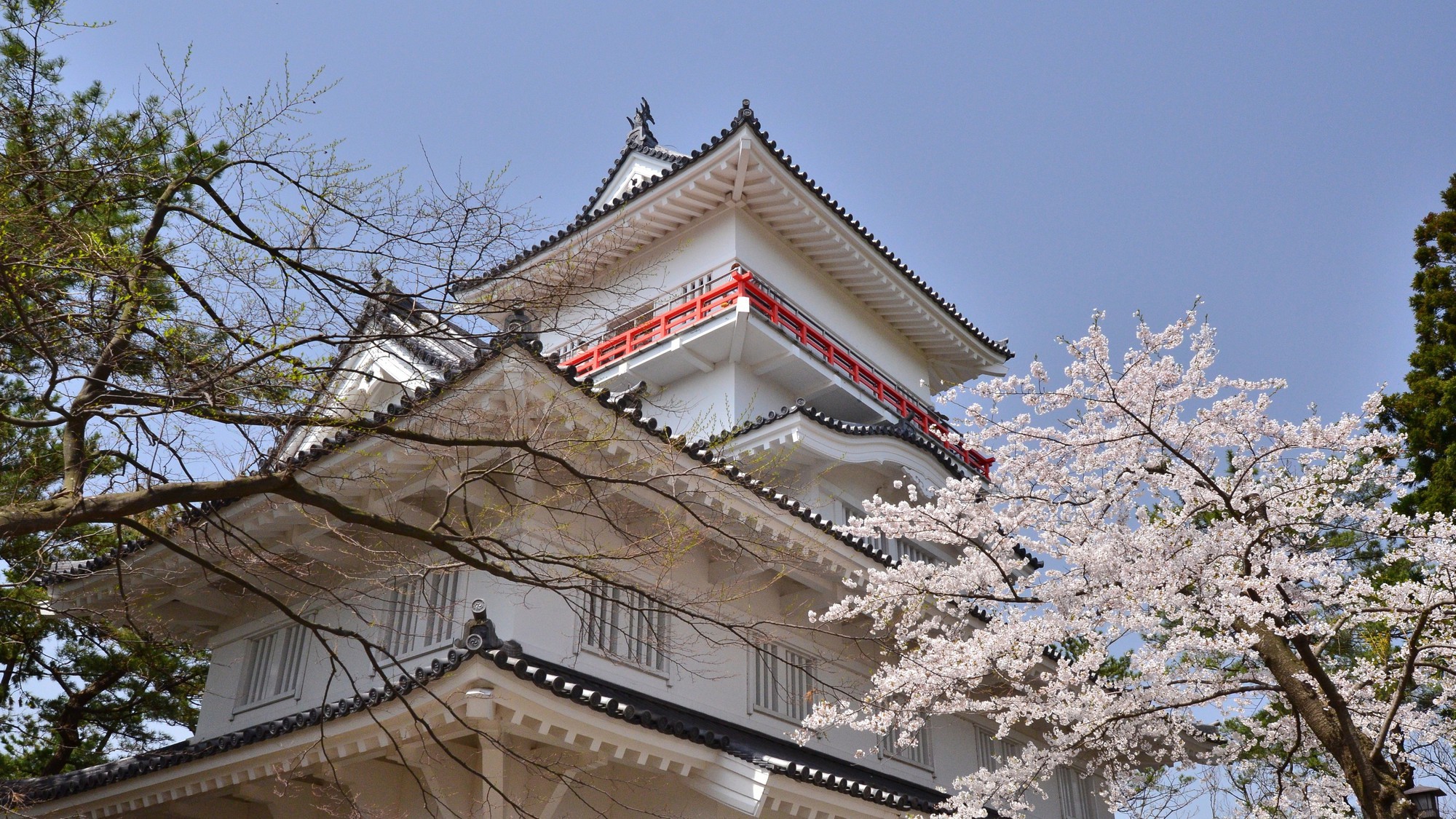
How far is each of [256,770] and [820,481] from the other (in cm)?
833

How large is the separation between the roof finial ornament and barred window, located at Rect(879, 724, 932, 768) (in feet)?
39.5

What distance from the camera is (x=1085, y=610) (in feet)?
30.9

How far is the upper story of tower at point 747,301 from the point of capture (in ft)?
47.5

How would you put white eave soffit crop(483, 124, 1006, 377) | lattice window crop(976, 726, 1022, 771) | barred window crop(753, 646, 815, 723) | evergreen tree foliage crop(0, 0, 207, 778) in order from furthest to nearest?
white eave soffit crop(483, 124, 1006, 377) → lattice window crop(976, 726, 1022, 771) → barred window crop(753, 646, 815, 723) → evergreen tree foliage crop(0, 0, 207, 778)

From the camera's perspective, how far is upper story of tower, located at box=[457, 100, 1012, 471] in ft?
47.5

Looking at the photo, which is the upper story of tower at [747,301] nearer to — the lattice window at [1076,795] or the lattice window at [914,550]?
→ the lattice window at [914,550]

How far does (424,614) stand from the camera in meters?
8.58

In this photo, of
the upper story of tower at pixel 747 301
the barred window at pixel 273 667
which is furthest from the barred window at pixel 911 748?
the barred window at pixel 273 667

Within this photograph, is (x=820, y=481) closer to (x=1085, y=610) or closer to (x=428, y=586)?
(x=1085, y=610)

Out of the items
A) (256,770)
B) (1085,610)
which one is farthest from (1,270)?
(1085,610)

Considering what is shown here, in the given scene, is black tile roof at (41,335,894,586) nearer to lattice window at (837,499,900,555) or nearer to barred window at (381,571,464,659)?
barred window at (381,571,464,659)

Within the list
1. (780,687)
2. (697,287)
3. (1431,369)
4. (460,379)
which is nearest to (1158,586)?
(780,687)

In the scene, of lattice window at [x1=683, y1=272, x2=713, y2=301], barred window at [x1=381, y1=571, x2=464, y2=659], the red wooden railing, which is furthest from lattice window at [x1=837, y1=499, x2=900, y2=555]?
barred window at [x1=381, y1=571, x2=464, y2=659]

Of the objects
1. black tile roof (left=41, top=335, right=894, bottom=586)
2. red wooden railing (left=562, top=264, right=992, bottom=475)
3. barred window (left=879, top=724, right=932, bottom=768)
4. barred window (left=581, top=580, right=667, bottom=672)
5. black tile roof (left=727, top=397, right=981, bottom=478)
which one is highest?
red wooden railing (left=562, top=264, right=992, bottom=475)
